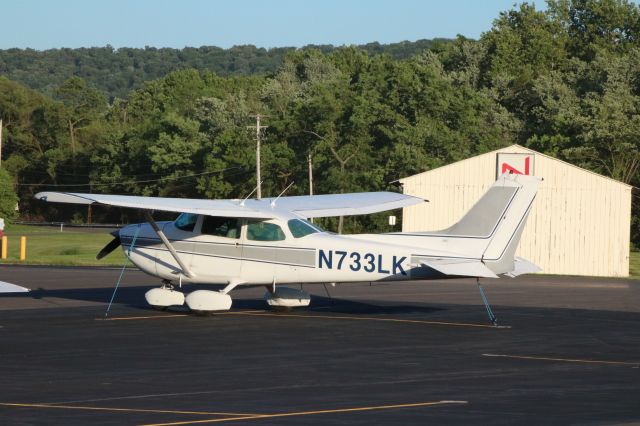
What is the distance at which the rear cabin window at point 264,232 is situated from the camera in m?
21.0

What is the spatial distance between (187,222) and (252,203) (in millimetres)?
1315

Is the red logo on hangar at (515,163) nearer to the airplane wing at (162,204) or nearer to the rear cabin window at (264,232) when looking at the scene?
the airplane wing at (162,204)

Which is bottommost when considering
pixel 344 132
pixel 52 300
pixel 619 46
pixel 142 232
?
pixel 52 300

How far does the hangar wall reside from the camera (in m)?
38.3

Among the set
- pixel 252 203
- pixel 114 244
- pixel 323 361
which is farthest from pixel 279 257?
pixel 323 361

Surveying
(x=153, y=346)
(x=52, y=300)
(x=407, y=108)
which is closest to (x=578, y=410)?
(x=153, y=346)

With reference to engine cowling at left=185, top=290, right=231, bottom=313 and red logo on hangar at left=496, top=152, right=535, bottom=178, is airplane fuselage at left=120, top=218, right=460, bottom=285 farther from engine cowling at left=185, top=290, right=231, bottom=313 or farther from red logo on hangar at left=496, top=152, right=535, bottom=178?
red logo on hangar at left=496, top=152, right=535, bottom=178

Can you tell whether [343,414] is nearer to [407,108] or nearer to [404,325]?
[404,325]

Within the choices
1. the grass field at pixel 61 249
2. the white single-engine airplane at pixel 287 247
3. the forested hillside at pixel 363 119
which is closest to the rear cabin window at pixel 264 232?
the white single-engine airplane at pixel 287 247

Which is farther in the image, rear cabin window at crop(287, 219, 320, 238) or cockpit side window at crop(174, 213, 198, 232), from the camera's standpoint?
cockpit side window at crop(174, 213, 198, 232)

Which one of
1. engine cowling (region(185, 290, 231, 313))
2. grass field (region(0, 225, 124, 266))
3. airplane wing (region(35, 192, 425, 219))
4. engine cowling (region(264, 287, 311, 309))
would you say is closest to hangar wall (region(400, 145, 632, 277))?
grass field (region(0, 225, 124, 266))

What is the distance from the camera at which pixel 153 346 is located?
1725cm

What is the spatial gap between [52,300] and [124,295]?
73.8 inches

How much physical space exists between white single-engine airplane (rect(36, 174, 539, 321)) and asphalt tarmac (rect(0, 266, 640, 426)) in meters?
0.79
